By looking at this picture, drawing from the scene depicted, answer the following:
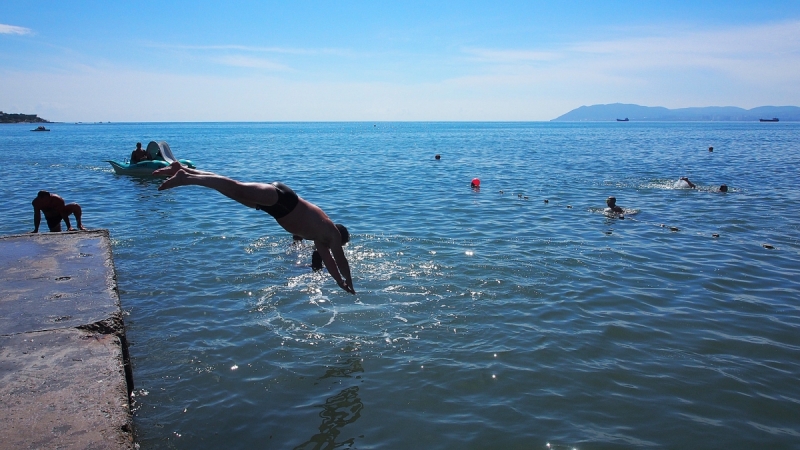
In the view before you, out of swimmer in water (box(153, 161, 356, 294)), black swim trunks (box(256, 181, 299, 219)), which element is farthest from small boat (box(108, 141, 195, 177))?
black swim trunks (box(256, 181, 299, 219))

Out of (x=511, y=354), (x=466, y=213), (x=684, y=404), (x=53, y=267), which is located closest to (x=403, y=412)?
(x=511, y=354)

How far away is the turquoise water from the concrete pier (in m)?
1.08

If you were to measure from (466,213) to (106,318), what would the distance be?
1345 cm

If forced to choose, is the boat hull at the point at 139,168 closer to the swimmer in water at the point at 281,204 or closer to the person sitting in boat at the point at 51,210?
the person sitting in boat at the point at 51,210

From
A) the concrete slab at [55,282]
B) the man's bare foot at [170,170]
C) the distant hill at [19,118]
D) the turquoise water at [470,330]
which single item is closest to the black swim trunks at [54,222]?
the turquoise water at [470,330]

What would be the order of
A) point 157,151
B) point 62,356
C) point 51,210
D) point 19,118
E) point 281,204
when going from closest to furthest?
point 62,356 < point 281,204 < point 51,210 < point 157,151 < point 19,118

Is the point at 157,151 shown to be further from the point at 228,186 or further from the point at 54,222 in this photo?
the point at 228,186

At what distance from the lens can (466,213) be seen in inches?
730

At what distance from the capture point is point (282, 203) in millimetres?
A: 7090

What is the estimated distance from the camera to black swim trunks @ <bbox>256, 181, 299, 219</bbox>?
23.2ft

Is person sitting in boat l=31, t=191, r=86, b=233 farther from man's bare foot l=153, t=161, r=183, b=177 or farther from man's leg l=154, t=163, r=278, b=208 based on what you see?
man's leg l=154, t=163, r=278, b=208

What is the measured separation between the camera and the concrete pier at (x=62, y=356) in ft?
15.1

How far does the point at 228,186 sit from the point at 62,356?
2.56 m

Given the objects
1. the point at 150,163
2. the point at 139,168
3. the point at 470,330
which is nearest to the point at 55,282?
the point at 470,330
